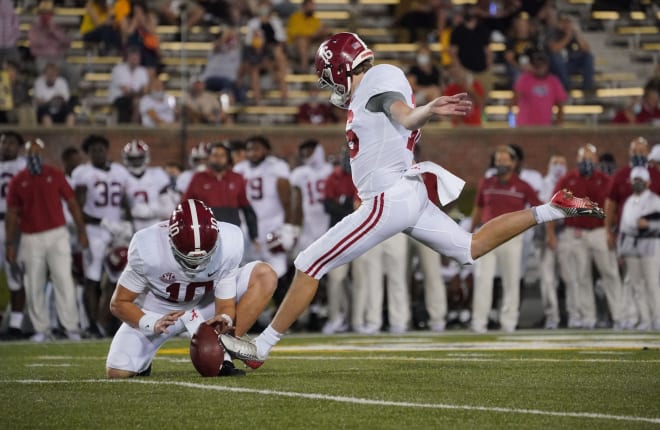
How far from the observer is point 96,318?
43.8 ft

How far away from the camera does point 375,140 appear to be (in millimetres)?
7316

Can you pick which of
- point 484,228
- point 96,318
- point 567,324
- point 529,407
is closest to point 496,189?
point 567,324

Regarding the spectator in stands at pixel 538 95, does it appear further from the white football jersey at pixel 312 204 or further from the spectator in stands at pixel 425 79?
the white football jersey at pixel 312 204

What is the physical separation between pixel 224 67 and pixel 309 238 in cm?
471

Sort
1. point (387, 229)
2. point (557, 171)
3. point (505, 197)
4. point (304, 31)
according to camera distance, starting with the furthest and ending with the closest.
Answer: point (304, 31)
point (557, 171)
point (505, 197)
point (387, 229)

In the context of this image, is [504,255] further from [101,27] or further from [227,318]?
[101,27]

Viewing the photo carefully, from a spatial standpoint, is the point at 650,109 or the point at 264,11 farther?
the point at 264,11

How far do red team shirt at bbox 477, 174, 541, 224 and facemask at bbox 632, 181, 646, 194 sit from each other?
3.27 feet

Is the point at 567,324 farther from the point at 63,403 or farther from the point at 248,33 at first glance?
the point at 63,403

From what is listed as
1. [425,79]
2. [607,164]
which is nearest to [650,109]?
[607,164]

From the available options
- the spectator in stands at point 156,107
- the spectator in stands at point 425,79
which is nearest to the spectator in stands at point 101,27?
the spectator in stands at point 156,107

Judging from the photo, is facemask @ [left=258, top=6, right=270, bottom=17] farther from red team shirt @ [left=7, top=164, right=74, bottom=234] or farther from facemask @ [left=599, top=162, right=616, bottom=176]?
red team shirt @ [left=7, top=164, right=74, bottom=234]

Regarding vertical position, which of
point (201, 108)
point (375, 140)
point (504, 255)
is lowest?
point (504, 255)

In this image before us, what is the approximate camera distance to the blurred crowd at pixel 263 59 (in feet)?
56.2
